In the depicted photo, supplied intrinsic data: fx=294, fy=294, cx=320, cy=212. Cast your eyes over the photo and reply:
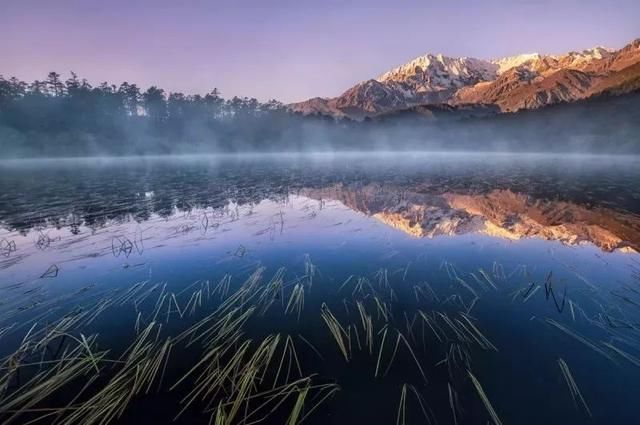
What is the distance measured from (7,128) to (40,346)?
398 ft

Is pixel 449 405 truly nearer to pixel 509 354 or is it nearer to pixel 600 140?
pixel 509 354

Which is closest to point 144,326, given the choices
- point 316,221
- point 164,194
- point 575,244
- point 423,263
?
point 423,263

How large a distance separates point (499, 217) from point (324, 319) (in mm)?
17056

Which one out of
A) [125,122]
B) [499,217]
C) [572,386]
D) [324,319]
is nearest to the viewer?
[572,386]

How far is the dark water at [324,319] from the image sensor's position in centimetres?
521

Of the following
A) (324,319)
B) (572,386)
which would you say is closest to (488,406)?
(572,386)

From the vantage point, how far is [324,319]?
781 centimetres

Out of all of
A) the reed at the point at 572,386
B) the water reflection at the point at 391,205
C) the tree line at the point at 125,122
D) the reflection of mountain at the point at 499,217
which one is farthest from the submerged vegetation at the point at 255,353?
the tree line at the point at 125,122

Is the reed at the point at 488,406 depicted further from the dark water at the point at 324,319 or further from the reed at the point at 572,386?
the reed at the point at 572,386

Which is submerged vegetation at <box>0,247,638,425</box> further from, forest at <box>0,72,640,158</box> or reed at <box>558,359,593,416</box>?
forest at <box>0,72,640,158</box>

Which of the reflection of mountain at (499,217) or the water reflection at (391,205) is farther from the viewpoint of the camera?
the water reflection at (391,205)

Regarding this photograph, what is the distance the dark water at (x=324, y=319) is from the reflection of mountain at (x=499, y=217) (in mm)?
252

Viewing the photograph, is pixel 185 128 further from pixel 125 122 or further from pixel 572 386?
pixel 572 386

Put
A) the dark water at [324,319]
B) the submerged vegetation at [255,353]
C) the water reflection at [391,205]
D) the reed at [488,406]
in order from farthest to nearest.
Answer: the water reflection at [391,205] < the dark water at [324,319] < the submerged vegetation at [255,353] < the reed at [488,406]
